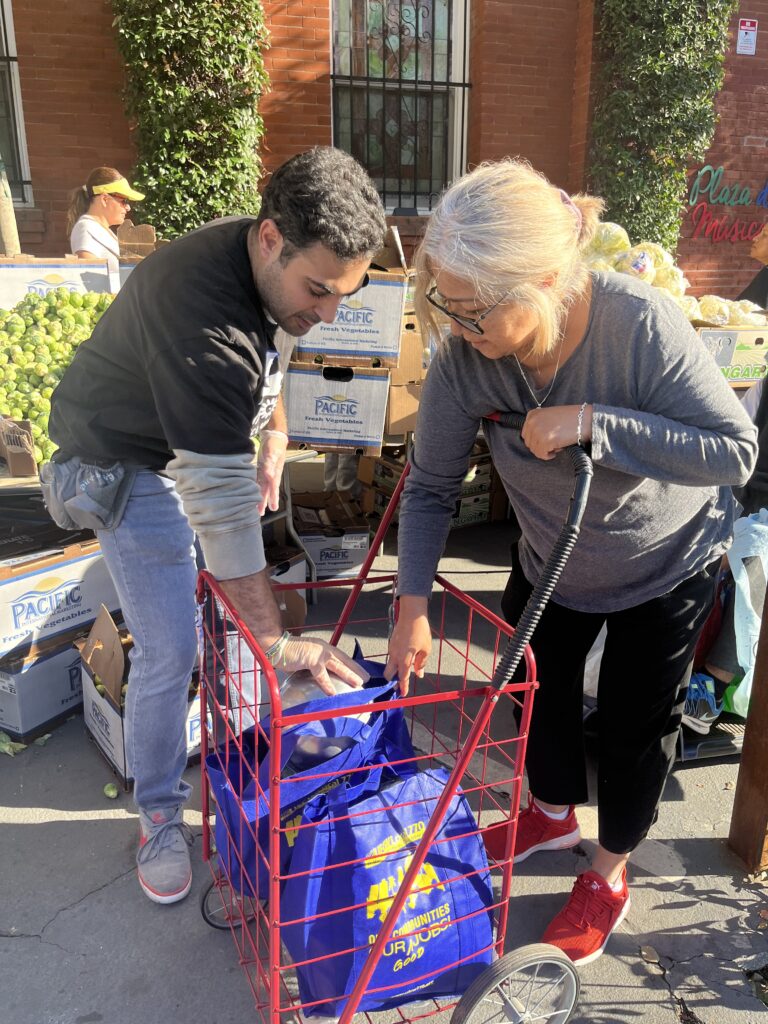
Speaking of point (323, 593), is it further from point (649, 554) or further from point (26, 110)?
point (26, 110)

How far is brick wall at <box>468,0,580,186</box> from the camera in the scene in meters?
7.92

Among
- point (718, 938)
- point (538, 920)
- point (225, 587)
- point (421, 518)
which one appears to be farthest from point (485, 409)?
point (718, 938)

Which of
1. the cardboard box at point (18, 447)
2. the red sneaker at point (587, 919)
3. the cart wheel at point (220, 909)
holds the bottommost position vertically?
the cart wheel at point (220, 909)

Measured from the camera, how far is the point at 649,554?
1773 millimetres

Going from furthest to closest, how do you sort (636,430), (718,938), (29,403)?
(29,403) < (718,938) < (636,430)

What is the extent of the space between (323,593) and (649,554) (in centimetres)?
259

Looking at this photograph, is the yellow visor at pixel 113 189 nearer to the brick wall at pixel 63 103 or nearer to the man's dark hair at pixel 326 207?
the brick wall at pixel 63 103

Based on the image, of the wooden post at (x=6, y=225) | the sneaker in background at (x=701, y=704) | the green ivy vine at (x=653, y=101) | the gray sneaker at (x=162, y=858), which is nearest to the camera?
the gray sneaker at (x=162, y=858)

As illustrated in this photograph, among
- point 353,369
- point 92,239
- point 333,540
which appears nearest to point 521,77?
point 92,239

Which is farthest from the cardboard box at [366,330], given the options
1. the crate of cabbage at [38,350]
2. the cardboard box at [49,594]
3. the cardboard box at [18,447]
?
the cardboard box at [49,594]

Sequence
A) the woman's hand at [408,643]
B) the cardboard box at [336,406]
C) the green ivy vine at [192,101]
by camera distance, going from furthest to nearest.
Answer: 1. the green ivy vine at [192,101]
2. the cardboard box at [336,406]
3. the woman's hand at [408,643]

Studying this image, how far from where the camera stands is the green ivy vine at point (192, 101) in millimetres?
6285

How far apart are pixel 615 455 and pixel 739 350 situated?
3.42 meters

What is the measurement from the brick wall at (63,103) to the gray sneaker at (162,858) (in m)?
6.25
